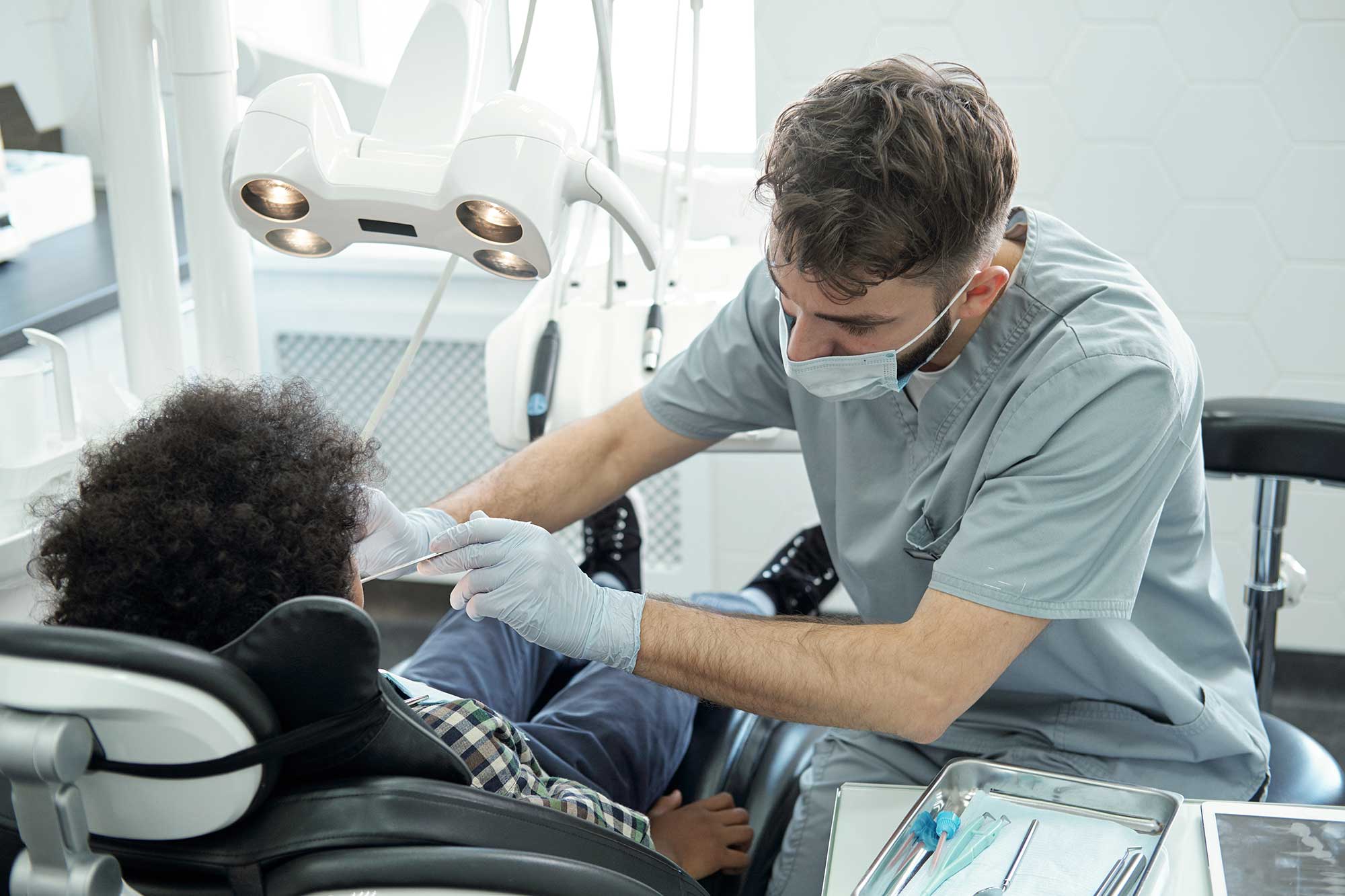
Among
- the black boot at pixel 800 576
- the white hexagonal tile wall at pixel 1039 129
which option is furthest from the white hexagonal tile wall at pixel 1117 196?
the black boot at pixel 800 576

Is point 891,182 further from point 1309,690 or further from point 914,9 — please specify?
point 1309,690

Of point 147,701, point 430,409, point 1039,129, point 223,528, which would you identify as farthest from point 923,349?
point 430,409

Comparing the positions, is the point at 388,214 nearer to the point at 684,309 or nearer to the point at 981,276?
the point at 981,276

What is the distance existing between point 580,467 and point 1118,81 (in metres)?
1.29

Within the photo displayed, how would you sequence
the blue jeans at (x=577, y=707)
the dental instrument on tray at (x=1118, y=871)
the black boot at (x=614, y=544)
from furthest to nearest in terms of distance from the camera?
the black boot at (x=614, y=544) < the blue jeans at (x=577, y=707) < the dental instrument on tray at (x=1118, y=871)

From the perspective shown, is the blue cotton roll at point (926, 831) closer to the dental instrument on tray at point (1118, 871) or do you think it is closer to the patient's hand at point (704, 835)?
the dental instrument on tray at point (1118, 871)

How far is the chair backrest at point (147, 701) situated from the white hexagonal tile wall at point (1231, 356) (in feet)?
6.51

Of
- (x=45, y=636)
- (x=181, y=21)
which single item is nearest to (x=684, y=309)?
(x=181, y=21)

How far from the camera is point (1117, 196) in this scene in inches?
88.0

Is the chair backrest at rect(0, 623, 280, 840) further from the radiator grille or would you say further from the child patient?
the radiator grille

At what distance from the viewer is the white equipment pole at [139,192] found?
4.21 ft

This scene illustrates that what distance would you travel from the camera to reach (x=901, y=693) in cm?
111

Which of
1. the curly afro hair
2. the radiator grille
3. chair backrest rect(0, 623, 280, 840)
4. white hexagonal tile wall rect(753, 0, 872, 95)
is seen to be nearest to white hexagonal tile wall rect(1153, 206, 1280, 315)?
Result: white hexagonal tile wall rect(753, 0, 872, 95)

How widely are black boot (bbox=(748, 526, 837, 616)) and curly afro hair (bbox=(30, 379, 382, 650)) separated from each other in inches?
43.8
